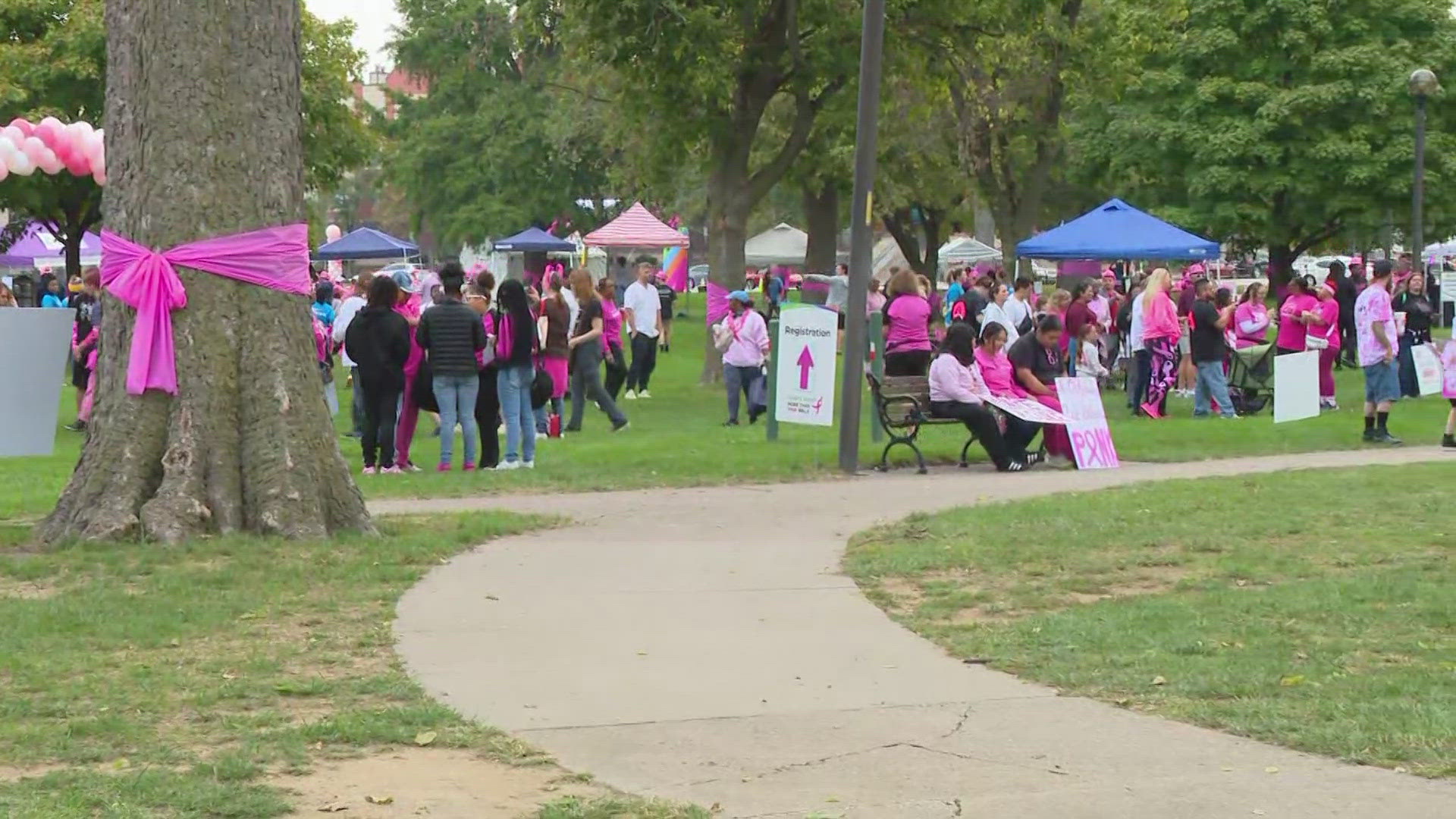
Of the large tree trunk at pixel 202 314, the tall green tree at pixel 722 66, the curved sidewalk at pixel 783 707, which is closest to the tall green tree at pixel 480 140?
the tall green tree at pixel 722 66

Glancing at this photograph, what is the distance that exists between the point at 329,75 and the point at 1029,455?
22.1 m

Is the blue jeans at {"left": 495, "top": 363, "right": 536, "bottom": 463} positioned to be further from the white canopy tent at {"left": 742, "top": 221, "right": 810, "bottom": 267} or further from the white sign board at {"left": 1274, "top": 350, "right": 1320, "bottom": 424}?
the white canopy tent at {"left": 742, "top": 221, "right": 810, "bottom": 267}

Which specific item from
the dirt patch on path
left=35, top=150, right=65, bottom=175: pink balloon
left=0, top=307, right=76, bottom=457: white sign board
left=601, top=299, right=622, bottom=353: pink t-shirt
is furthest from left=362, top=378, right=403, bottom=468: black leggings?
the dirt patch on path

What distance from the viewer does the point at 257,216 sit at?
1060 cm

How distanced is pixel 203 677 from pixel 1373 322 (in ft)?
45.5

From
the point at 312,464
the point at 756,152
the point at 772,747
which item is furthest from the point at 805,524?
the point at 756,152

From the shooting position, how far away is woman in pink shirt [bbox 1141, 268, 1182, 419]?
2145cm

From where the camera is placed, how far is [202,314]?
414 inches

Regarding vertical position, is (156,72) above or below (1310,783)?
above

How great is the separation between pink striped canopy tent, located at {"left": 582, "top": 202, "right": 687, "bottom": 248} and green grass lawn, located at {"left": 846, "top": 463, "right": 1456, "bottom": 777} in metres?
33.9

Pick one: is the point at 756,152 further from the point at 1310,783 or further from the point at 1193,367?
the point at 1310,783

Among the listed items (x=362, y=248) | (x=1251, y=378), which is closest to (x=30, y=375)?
(x=1251, y=378)

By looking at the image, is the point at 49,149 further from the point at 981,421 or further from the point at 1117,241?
the point at 1117,241

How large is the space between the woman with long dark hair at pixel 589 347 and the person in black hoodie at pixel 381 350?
14.9 ft
